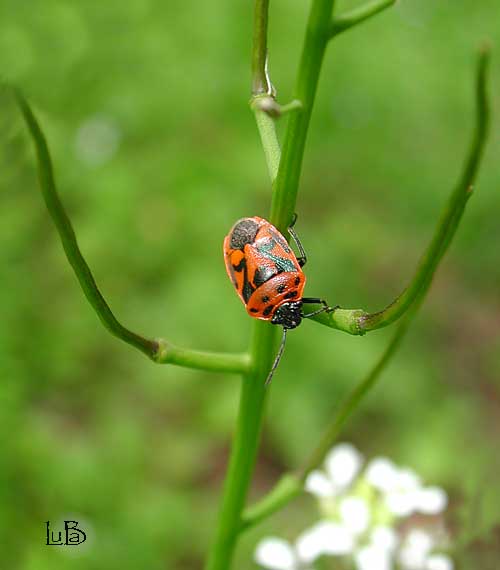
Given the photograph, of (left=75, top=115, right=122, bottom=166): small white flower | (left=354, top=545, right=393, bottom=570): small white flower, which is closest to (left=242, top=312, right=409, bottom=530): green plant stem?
(left=354, top=545, right=393, bottom=570): small white flower

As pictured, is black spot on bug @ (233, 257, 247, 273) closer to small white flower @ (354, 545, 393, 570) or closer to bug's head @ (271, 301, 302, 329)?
bug's head @ (271, 301, 302, 329)

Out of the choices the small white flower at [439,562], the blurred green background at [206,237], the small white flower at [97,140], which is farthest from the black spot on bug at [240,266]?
the small white flower at [97,140]

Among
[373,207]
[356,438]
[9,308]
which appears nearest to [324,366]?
[356,438]

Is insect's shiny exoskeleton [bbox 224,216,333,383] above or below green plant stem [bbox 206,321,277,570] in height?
above

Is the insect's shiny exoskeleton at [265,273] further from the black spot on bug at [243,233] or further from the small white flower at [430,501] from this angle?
the small white flower at [430,501]

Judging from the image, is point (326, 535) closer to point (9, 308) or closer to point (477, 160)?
point (477, 160)

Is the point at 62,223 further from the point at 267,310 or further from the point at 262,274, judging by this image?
the point at 262,274
